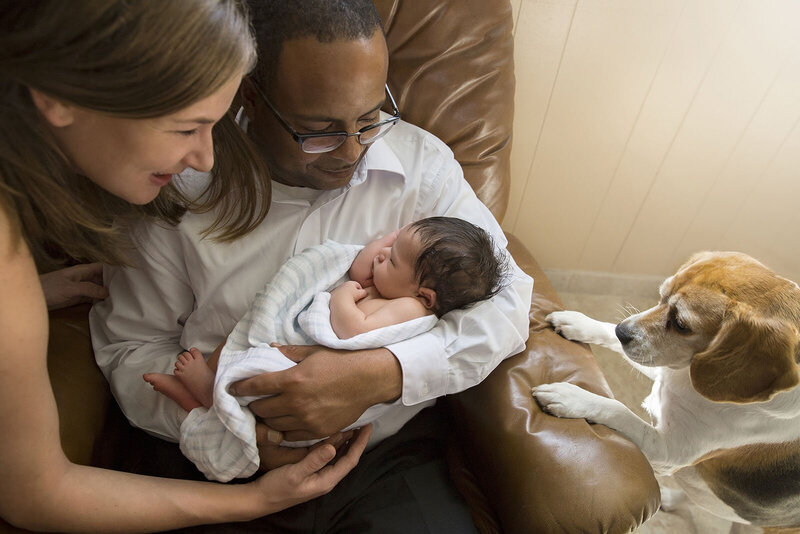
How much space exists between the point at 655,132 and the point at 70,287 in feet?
6.33

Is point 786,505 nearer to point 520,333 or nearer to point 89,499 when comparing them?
point 520,333

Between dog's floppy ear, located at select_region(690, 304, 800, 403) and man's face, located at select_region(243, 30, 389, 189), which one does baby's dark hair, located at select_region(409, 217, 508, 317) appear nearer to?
man's face, located at select_region(243, 30, 389, 189)

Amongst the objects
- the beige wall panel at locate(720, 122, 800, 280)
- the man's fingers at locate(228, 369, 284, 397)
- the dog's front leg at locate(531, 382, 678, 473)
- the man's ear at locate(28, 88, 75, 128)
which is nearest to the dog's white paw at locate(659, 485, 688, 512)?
the dog's front leg at locate(531, 382, 678, 473)

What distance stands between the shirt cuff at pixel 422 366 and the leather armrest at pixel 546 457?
0.15 meters

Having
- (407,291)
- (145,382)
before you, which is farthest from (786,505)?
(145,382)

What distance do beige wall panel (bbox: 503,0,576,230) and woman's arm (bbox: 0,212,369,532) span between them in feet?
4.35

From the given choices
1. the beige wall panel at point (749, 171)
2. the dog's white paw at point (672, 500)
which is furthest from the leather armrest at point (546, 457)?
the beige wall panel at point (749, 171)

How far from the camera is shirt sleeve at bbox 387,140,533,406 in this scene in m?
1.03

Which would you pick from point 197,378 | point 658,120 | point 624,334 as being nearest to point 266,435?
point 197,378

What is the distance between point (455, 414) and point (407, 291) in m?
0.33

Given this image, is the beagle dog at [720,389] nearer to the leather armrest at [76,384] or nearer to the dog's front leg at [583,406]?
the dog's front leg at [583,406]

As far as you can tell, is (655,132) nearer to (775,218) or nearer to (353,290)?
(775,218)

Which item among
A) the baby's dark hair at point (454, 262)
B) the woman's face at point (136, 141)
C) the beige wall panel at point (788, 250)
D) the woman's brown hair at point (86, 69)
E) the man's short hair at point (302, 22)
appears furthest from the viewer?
the beige wall panel at point (788, 250)

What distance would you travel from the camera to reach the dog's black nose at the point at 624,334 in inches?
51.7
